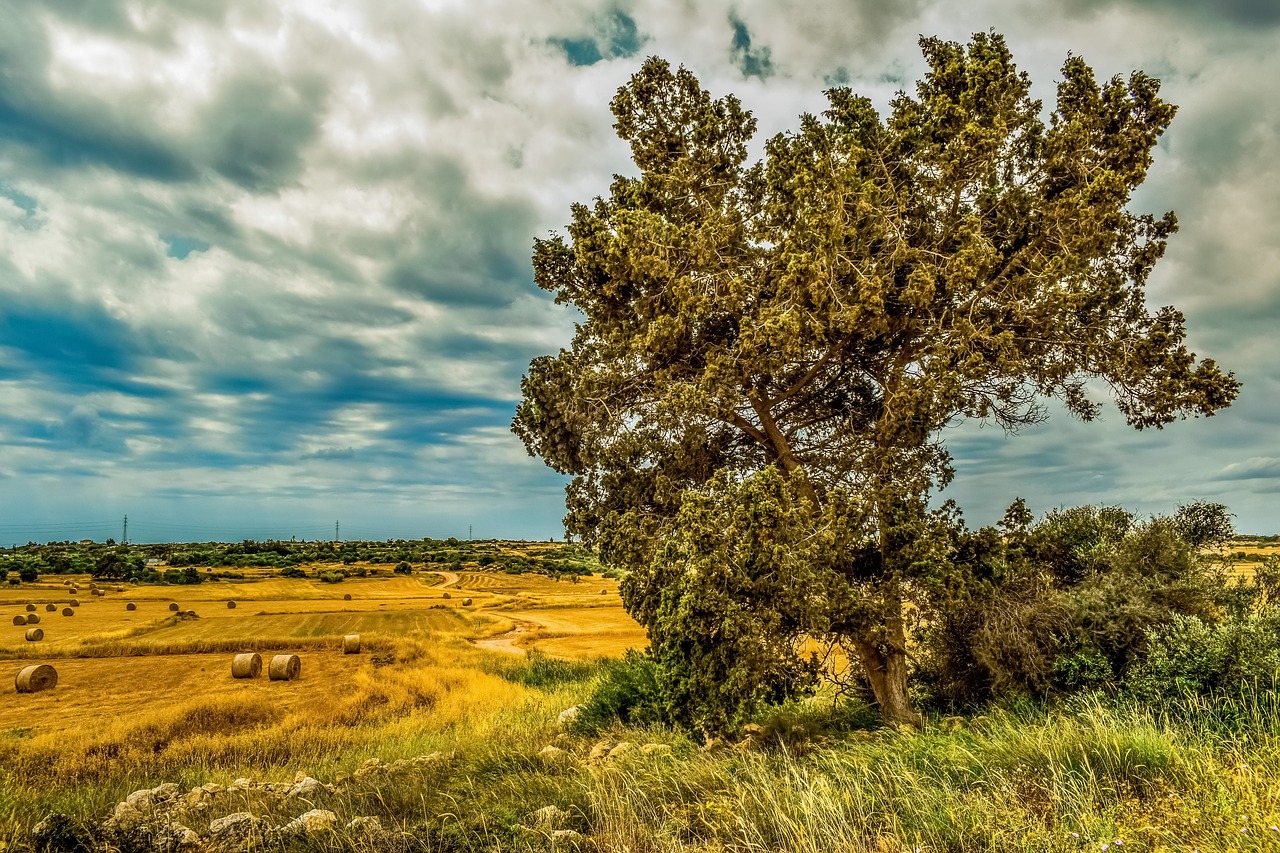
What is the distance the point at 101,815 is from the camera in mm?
9719

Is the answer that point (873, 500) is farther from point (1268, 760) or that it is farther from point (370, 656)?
point (370, 656)

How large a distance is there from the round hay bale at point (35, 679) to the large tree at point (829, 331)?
76.7 ft

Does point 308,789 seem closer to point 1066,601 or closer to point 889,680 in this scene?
point 889,680

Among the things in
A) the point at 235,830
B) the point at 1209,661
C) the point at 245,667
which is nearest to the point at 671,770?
the point at 235,830

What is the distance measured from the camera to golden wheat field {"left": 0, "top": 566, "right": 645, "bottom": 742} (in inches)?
854

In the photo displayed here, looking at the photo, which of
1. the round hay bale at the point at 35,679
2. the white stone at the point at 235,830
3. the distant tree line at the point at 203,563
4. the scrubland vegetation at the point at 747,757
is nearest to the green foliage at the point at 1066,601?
the scrubland vegetation at the point at 747,757

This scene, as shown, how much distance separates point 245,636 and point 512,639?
1547 cm

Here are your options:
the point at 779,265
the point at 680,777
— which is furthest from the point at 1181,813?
the point at 779,265

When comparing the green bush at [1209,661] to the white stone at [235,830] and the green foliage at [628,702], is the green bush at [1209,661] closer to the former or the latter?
the green foliage at [628,702]

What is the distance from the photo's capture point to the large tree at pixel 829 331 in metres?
9.03

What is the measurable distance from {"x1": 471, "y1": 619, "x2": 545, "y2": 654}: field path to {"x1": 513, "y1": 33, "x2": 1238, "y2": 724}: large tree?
2809cm

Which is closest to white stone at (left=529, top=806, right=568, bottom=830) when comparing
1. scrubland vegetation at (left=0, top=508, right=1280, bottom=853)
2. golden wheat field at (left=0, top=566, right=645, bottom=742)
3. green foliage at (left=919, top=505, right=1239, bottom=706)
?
scrubland vegetation at (left=0, top=508, right=1280, bottom=853)

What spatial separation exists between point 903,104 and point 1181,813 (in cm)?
1076

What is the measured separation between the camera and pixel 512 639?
42562 mm
